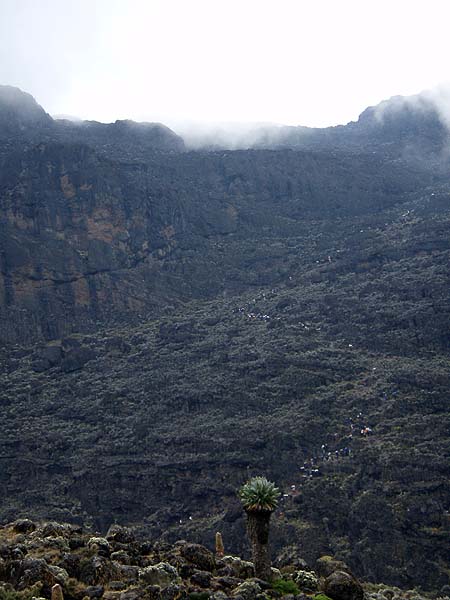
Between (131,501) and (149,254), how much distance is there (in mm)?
49401

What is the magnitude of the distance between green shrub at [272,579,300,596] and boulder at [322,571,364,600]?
946 mm

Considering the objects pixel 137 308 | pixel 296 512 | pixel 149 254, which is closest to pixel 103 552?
pixel 296 512

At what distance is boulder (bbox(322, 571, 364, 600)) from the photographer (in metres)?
25.9

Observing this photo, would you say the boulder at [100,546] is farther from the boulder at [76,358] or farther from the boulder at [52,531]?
the boulder at [76,358]

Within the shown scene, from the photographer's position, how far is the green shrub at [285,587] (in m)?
25.7

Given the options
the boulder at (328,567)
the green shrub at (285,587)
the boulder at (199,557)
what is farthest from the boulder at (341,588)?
the boulder at (328,567)

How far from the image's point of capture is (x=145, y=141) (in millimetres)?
141875

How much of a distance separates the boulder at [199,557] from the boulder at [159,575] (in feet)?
8.54

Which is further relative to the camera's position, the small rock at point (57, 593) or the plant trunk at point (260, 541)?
the plant trunk at point (260, 541)

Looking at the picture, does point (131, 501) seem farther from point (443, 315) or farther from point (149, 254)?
point (149, 254)

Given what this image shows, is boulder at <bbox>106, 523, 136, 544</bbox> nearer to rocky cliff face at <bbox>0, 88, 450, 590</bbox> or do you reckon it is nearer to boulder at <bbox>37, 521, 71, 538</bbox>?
boulder at <bbox>37, 521, 71, 538</bbox>

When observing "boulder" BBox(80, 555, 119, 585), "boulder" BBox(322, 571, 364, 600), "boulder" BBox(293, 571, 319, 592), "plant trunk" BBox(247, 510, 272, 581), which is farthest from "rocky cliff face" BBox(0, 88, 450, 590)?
"boulder" BBox(80, 555, 119, 585)

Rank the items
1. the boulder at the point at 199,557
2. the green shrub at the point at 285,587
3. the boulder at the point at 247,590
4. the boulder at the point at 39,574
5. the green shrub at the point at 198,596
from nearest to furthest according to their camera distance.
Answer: the green shrub at the point at 198,596 → the boulder at the point at 39,574 → the boulder at the point at 247,590 → the green shrub at the point at 285,587 → the boulder at the point at 199,557

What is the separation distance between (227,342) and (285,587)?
64740 millimetres
